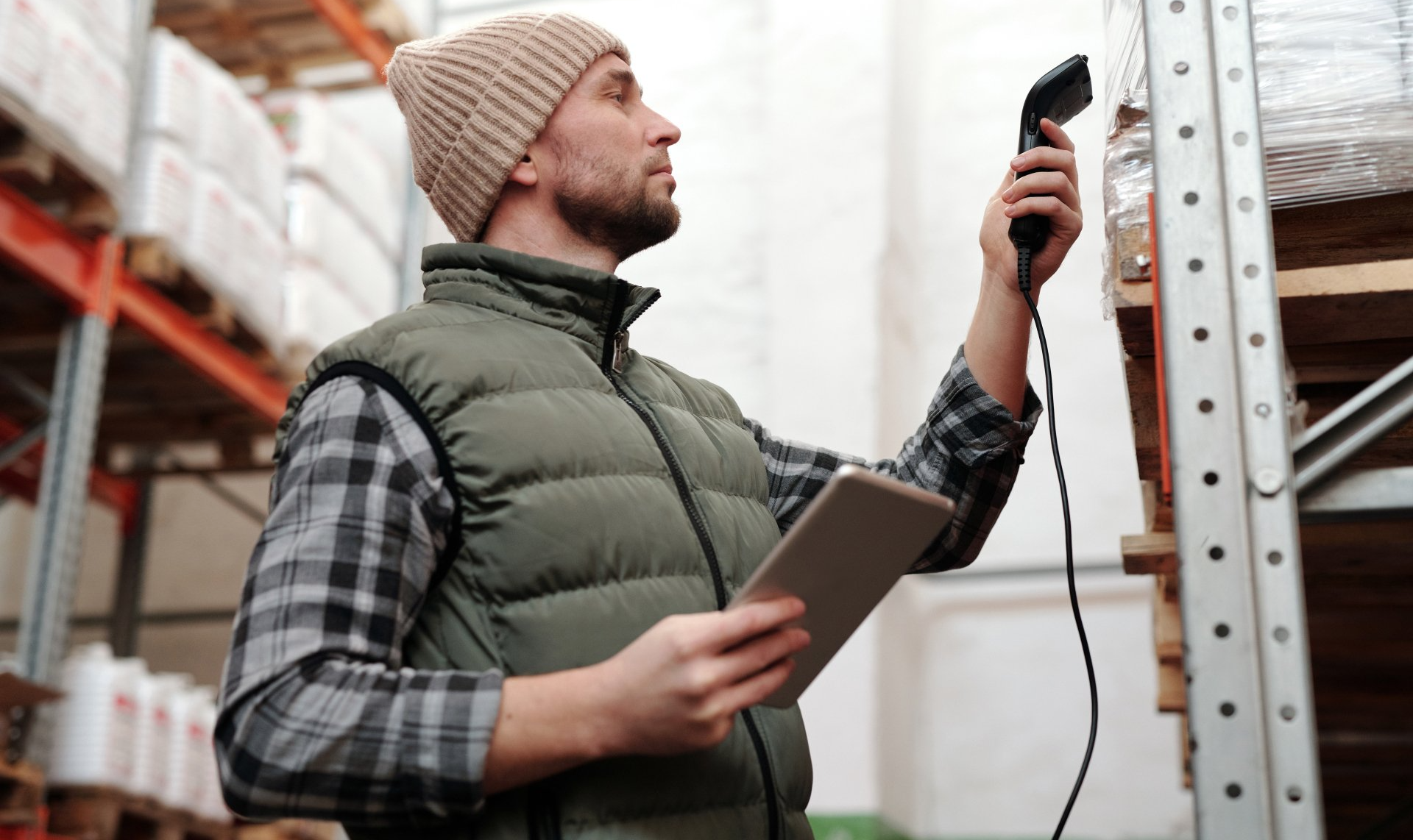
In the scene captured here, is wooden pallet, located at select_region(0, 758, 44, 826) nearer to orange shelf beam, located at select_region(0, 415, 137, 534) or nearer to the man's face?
orange shelf beam, located at select_region(0, 415, 137, 534)

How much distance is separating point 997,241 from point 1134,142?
24 centimetres

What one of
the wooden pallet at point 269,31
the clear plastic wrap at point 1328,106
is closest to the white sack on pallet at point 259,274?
the wooden pallet at point 269,31

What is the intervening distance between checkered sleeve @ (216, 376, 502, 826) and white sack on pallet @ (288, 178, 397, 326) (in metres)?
5.40

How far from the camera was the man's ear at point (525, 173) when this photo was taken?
Answer: 89.0 inches

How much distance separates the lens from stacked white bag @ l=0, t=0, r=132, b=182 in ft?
16.0

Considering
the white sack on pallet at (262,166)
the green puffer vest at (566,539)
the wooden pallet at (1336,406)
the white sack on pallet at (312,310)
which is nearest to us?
the green puffer vest at (566,539)

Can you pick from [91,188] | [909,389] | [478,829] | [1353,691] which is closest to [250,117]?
[91,188]

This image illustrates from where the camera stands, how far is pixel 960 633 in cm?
732

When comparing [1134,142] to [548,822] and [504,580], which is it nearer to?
[504,580]

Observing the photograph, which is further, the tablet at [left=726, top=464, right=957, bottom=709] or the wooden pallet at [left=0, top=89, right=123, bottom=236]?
the wooden pallet at [left=0, top=89, right=123, bottom=236]

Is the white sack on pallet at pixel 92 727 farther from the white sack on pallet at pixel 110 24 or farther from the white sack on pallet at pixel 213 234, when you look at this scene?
the white sack on pallet at pixel 110 24

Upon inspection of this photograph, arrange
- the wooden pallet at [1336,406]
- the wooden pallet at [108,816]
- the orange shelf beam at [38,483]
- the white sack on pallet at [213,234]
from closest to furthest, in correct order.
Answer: the wooden pallet at [1336,406]
the wooden pallet at [108,816]
the white sack on pallet at [213,234]
the orange shelf beam at [38,483]

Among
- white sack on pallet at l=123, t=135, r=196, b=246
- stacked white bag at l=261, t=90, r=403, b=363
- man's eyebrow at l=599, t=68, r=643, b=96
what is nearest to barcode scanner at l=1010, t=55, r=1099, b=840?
man's eyebrow at l=599, t=68, r=643, b=96

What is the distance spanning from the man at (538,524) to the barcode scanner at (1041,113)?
0.07 ft
